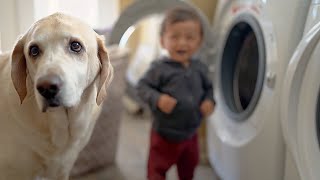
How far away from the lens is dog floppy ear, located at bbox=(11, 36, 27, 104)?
0.99 m

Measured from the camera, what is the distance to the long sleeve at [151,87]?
4.66 ft

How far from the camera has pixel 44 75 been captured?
865 millimetres

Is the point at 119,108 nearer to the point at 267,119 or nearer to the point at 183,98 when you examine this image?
the point at 183,98

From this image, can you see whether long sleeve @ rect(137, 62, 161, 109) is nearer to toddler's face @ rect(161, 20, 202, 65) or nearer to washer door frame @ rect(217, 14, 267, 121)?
toddler's face @ rect(161, 20, 202, 65)

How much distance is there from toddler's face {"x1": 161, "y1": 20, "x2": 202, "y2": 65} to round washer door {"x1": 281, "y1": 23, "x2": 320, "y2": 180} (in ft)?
1.70

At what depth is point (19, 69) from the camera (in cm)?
100

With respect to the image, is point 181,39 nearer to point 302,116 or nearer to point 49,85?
point 302,116

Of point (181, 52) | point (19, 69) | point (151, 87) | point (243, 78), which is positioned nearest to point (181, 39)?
point (181, 52)

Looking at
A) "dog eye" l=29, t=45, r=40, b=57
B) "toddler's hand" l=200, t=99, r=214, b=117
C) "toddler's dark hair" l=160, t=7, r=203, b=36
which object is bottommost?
"toddler's hand" l=200, t=99, r=214, b=117

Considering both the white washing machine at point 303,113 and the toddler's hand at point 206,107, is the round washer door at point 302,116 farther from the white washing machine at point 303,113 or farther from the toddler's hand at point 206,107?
the toddler's hand at point 206,107

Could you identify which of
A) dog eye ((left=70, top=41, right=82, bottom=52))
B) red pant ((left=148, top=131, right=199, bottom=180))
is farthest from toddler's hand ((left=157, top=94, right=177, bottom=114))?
dog eye ((left=70, top=41, right=82, bottom=52))

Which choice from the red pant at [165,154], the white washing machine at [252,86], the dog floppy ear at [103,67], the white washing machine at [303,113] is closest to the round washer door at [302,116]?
the white washing machine at [303,113]

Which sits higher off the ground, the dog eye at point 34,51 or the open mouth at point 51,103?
the dog eye at point 34,51

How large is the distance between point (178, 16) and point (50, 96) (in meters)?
0.73
